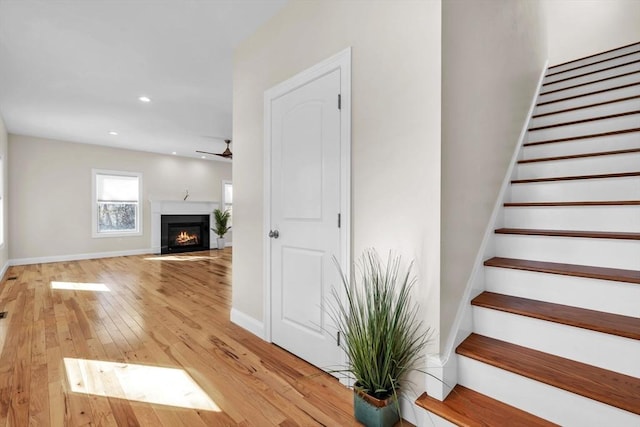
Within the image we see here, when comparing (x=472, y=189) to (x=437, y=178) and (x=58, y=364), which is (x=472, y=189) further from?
(x=58, y=364)

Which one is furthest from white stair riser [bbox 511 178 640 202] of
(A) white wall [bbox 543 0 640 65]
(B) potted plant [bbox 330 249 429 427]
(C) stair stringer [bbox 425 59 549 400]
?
(A) white wall [bbox 543 0 640 65]

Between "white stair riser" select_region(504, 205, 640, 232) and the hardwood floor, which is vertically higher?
"white stair riser" select_region(504, 205, 640, 232)

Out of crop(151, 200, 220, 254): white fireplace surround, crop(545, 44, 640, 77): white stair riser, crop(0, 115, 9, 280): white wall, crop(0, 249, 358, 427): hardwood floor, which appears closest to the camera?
crop(0, 249, 358, 427): hardwood floor

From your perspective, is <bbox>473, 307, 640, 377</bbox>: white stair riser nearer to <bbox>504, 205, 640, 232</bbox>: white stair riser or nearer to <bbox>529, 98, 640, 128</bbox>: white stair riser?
<bbox>504, 205, 640, 232</bbox>: white stair riser

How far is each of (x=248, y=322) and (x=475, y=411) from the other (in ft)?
6.45

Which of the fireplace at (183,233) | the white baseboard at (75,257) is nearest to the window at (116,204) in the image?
the white baseboard at (75,257)

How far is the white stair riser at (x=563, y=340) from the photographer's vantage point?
48.9 inches

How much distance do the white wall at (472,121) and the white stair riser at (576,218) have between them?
229 mm

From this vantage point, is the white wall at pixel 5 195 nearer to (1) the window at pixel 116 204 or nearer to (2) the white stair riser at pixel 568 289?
(1) the window at pixel 116 204

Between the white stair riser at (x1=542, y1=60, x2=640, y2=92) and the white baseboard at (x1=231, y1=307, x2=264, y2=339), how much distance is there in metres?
3.88

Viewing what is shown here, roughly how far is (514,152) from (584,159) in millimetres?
440

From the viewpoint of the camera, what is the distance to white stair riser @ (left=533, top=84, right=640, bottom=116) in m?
2.67

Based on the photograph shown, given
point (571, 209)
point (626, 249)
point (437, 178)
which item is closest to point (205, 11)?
point (437, 178)

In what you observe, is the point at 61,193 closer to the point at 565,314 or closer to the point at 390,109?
the point at 390,109
